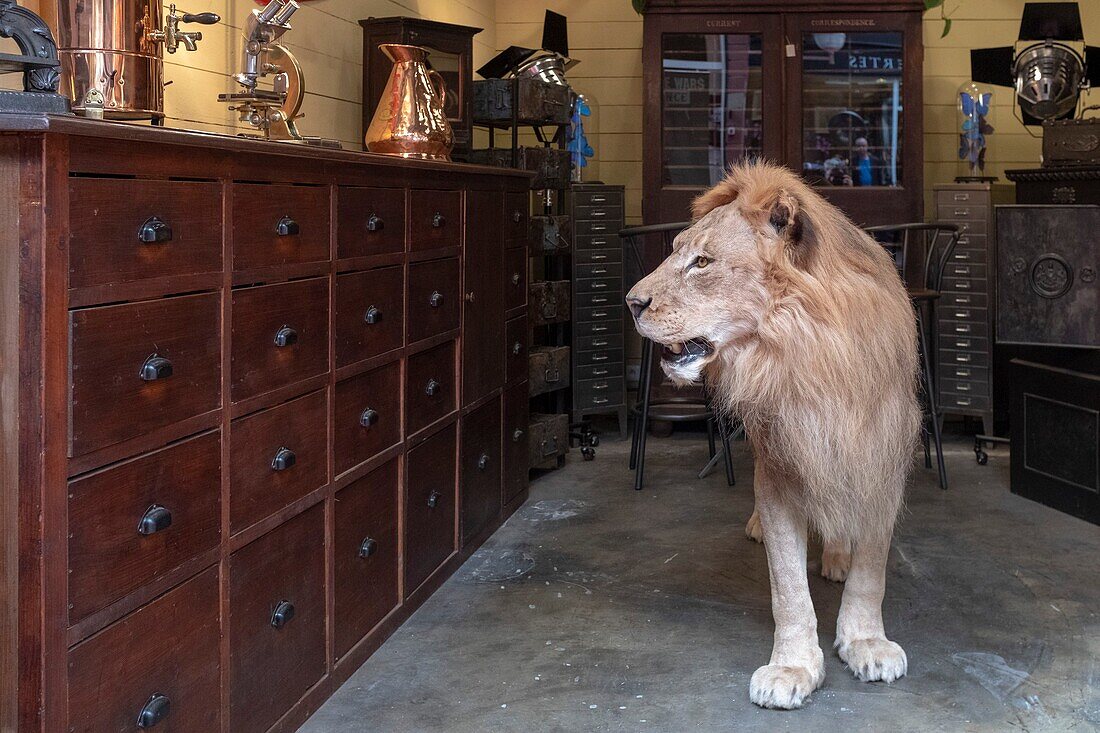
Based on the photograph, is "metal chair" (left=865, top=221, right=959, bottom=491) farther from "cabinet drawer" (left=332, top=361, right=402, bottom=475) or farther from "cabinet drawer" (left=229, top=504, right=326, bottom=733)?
"cabinet drawer" (left=229, top=504, right=326, bottom=733)

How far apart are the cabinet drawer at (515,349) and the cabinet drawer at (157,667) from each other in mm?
2146

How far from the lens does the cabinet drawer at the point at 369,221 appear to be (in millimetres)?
2559

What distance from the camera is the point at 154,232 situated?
1.76 m

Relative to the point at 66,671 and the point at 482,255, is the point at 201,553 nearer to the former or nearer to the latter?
the point at 66,671

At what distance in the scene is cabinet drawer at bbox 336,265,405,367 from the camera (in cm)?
256

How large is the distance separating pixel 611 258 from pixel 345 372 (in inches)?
122

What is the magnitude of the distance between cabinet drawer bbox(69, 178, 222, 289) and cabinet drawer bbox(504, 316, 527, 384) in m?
2.13

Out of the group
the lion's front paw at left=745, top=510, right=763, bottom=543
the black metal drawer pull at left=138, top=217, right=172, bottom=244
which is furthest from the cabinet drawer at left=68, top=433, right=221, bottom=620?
the lion's front paw at left=745, top=510, right=763, bottom=543

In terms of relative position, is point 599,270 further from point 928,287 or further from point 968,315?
point 968,315

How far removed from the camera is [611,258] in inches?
218

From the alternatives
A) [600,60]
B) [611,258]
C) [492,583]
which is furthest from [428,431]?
[600,60]

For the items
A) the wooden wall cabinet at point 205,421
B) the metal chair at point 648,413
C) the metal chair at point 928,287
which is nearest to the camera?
the wooden wall cabinet at point 205,421

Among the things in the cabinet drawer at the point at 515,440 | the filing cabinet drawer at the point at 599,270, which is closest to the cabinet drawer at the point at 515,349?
the cabinet drawer at the point at 515,440

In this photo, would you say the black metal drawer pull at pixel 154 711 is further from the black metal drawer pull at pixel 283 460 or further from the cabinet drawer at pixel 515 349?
the cabinet drawer at pixel 515 349
